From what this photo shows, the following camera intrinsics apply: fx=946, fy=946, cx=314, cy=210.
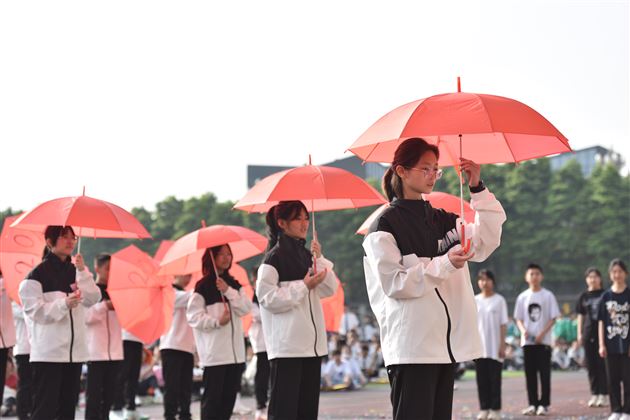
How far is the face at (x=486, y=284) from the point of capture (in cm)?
1334

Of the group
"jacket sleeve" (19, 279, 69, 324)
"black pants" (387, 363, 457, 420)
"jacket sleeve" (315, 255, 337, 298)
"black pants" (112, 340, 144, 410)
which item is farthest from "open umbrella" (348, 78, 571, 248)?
"black pants" (112, 340, 144, 410)

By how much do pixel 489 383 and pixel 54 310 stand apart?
246 inches

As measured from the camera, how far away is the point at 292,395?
8008 mm

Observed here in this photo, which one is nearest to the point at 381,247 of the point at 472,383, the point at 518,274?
the point at 472,383

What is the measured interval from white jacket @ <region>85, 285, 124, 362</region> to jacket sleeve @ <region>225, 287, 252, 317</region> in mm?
2226

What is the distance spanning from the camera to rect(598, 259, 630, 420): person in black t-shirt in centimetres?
1175

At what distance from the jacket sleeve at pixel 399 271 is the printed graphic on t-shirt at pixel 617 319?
7.28 meters

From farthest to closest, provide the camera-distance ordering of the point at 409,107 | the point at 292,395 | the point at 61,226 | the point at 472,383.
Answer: the point at 472,383, the point at 61,226, the point at 292,395, the point at 409,107

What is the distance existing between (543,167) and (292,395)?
54.4 metres

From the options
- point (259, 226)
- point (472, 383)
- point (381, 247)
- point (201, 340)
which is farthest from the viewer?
point (259, 226)

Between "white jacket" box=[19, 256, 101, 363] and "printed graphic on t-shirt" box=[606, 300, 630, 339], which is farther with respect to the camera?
"printed graphic on t-shirt" box=[606, 300, 630, 339]

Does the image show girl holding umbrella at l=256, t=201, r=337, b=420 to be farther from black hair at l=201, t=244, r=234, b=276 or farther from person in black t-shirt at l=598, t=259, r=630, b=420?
person in black t-shirt at l=598, t=259, r=630, b=420

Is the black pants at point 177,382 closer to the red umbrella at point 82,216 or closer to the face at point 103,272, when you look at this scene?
the face at point 103,272

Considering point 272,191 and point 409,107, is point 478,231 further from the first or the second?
point 272,191
